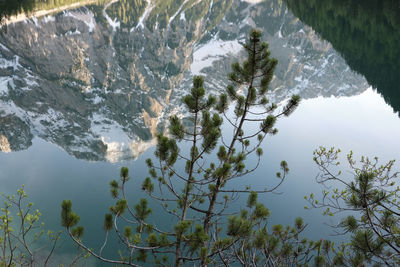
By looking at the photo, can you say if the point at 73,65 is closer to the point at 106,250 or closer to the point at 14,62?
the point at 14,62

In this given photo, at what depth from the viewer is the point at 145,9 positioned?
11150 centimetres

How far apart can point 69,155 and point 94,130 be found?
1654 centimetres

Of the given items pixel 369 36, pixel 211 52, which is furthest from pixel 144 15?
pixel 369 36

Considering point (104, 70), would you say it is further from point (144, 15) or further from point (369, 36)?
point (369, 36)

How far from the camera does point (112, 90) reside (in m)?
86.6

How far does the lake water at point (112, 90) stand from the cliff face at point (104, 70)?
0.41 metres

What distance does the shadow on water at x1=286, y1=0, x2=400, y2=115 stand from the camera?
95.6ft

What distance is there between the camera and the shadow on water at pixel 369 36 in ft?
95.6

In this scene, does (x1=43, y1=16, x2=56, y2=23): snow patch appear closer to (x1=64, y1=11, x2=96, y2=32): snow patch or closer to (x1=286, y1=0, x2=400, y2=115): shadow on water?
(x1=64, y1=11, x2=96, y2=32): snow patch

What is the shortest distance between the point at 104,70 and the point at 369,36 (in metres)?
86.3

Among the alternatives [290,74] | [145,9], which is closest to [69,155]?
[145,9]

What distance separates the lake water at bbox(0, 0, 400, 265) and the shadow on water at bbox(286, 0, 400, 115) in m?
0.20

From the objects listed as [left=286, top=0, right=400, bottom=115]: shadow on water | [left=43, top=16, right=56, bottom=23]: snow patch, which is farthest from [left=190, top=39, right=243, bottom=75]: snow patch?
[left=286, top=0, right=400, bottom=115]: shadow on water

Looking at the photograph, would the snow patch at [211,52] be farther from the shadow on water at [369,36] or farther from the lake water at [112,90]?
the shadow on water at [369,36]
